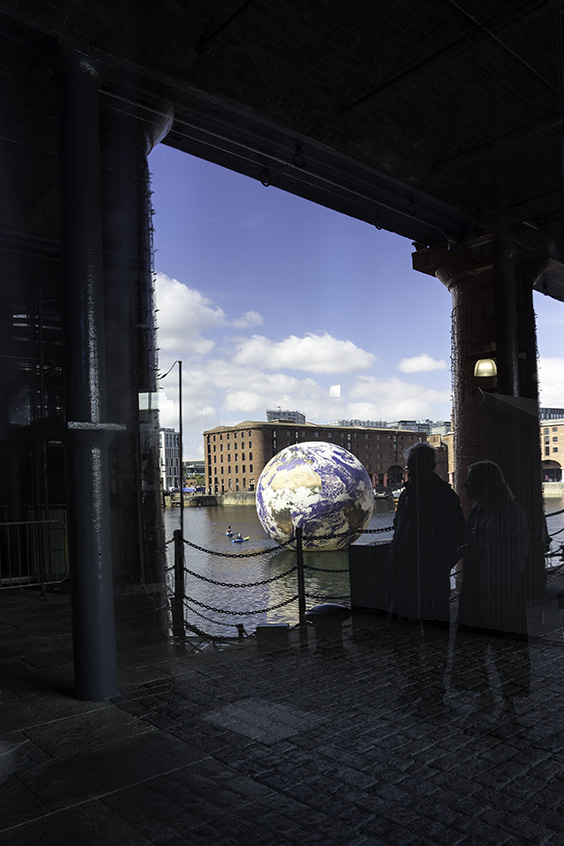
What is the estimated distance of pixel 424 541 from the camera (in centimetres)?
600

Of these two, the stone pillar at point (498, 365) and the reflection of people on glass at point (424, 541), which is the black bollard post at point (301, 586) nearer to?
the reflection of people on glass at point (424, 541)

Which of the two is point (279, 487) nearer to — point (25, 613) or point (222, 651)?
point (222, 651)

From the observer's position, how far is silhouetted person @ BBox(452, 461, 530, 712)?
16.2ft

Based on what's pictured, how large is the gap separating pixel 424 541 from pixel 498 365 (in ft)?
6.66

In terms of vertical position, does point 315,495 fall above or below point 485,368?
below

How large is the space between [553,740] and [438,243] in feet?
12.9

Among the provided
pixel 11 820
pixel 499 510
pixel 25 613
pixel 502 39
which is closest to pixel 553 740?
pixel 499 510

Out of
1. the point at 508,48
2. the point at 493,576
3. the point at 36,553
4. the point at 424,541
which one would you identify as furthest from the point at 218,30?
the point at 36,553

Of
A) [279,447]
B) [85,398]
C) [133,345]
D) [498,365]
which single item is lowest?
[279,447]

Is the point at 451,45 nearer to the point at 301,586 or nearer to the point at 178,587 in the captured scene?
the point at 301,586

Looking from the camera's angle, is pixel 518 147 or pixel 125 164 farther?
pixel 125 164

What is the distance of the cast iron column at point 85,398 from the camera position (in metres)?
4.23

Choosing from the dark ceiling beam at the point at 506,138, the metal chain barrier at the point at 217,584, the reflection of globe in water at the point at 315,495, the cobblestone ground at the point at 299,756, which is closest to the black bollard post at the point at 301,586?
the metal chain barrier at the point at 217,584

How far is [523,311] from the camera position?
14.9 ft
